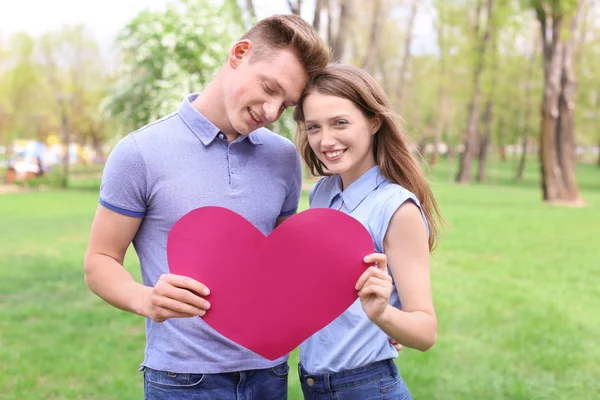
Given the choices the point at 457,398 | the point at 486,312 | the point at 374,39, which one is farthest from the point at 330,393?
the point at 374,39

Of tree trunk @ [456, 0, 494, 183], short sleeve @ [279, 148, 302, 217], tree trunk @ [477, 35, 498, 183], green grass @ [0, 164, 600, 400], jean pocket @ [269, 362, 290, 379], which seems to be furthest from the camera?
tree trunk @ [477, 35, 498, 183]

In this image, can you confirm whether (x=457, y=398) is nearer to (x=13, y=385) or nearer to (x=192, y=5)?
(x=13, y=385)

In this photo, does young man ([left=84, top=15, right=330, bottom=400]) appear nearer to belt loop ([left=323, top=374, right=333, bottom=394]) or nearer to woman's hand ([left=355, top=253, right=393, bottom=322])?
belt loop ([left=323, top=374, right=333, bottom=394])

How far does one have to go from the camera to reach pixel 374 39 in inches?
911

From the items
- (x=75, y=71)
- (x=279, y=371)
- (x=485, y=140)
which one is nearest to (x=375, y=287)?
(x=279, y=371)

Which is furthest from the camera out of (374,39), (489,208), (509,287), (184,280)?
(374,39)

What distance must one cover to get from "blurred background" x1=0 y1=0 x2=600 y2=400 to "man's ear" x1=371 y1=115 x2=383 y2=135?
0.41 m

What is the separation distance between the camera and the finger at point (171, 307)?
1.50 m

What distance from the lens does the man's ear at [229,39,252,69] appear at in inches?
71.5

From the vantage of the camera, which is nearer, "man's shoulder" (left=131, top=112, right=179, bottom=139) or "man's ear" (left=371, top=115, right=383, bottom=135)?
"man's shoulder" (left=131, top=112, right=179, bottom=139)

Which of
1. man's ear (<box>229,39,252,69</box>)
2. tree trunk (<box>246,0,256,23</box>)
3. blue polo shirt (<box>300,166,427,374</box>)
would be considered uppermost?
tree trunk (<box>246,0,256,23</box>)

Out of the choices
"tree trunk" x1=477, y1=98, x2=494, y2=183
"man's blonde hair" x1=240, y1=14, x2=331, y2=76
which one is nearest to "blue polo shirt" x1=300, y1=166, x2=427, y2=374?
"man's blonde hair" x1=240, y1=14, x2=331, y2=76

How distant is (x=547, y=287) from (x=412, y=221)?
6.05m

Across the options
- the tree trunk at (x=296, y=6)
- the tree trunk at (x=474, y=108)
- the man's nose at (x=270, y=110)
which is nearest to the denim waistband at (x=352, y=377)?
the man's nose at (x=270, y=110)
